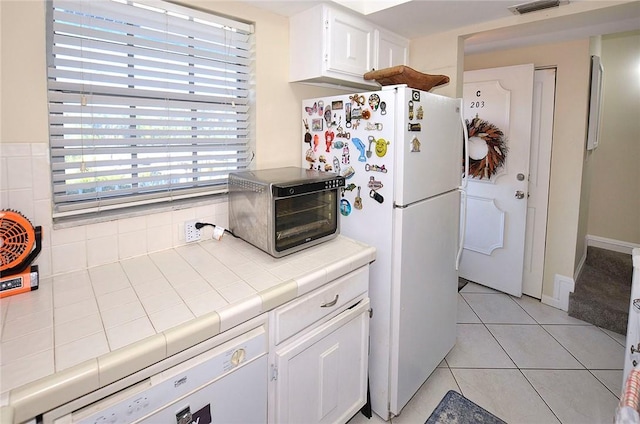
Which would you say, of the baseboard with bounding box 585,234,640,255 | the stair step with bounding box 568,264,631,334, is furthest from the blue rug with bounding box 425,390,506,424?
the baseboard with bounding box 585,234,640,255

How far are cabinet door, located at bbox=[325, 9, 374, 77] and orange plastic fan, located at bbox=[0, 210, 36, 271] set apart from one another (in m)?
1.48

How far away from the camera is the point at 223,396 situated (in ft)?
3.74

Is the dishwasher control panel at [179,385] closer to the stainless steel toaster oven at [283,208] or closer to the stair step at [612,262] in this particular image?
the stainless steel toaster oven at [283,208]

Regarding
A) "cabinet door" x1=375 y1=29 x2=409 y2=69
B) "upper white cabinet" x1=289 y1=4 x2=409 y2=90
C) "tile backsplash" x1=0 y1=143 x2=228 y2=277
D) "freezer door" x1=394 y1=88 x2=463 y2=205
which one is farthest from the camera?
"cabinet door" x1=375 y1=29 x2=409 y2=69

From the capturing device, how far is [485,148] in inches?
124

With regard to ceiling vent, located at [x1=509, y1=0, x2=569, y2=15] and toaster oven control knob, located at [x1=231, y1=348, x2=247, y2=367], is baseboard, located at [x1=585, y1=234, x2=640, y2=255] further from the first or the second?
toaster oven control knob, located at [x1=231, y1=348, x2=247, y2=367]

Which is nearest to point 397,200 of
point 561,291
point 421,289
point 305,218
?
point 305,218

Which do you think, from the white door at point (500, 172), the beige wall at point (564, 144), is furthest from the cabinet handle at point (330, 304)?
the beige wall at point (564, 144)

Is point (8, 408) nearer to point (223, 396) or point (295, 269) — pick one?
point (223, 396)

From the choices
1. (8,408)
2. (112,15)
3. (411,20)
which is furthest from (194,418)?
(411,20)

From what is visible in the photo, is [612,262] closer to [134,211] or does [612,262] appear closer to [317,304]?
[317,304]

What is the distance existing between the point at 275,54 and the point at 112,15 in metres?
0.81

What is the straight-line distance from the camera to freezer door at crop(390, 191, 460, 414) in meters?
1.73

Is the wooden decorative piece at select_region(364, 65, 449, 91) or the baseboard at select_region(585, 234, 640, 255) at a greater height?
the wooden decorative piece at select_region(364, 65, 449, 91)
